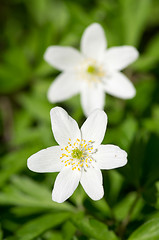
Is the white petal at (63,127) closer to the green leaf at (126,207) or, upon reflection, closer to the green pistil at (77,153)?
the green pistil at (77,153)

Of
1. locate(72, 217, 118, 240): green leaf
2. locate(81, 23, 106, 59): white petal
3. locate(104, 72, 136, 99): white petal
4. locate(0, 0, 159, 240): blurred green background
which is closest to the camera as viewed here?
locate(72, 217, 118, 240): green leaf

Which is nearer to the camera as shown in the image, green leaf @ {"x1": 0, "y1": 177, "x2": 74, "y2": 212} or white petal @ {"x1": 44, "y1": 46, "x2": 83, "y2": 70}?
green leaf @ {"x1": 0, "y1": 177, "x2": 74, "y2": 212}

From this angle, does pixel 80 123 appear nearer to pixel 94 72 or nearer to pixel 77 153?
pixel 94 72

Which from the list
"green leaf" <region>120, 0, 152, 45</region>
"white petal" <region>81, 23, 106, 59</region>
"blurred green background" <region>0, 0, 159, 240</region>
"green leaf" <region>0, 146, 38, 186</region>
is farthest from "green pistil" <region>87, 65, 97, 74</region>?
"green leaf" <region>0, 146, 38, 186</region>

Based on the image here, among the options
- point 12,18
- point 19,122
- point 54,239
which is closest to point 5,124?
point 19,122

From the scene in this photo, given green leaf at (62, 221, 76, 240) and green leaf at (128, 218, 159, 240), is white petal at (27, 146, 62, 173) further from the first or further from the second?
green leaf at (128, 218, 159, 240)

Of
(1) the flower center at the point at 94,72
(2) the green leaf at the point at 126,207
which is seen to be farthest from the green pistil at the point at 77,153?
(1) the flower center at the point at 94,72

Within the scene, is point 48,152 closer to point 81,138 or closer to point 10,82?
point 81,138

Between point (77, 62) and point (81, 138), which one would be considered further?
point (77, 62)

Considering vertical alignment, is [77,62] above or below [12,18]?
below
